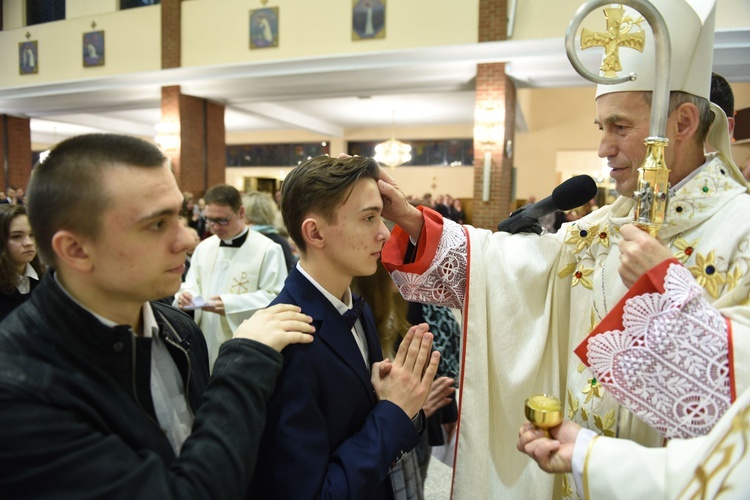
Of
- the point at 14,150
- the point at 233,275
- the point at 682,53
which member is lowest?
the point at 233,275

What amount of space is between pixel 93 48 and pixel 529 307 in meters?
10.9

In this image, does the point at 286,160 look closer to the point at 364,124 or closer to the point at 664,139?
the point at 364,124

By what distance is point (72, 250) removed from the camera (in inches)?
36.1

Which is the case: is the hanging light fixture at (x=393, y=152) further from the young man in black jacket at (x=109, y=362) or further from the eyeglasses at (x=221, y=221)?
the young man in black jacket at (x=109, y=362)

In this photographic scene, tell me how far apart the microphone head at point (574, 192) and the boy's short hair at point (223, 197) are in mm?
2593

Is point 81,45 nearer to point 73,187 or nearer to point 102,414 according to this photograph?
point 73,187

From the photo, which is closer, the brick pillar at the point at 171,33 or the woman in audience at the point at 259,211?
the woman in audience at the point at 259,211

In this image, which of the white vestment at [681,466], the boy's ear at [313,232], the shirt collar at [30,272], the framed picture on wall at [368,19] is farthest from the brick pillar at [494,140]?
the white vestment at [681,466]

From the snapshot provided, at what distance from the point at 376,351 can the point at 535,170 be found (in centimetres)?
1461

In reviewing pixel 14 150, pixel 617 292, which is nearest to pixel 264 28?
pixel 14 150

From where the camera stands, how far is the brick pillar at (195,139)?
959 cm

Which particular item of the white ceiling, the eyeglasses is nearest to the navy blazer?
the eyeglasses

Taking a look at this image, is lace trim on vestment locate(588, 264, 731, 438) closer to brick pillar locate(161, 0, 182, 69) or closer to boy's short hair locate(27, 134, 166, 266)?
boy's short hair locate(27, 134, 166, 266)

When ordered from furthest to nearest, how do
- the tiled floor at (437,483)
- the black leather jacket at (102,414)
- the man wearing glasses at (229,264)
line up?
the man wearing glasses at (229,264) < the tiled floor at (437,483) < the black leather jacket at (102,414)
